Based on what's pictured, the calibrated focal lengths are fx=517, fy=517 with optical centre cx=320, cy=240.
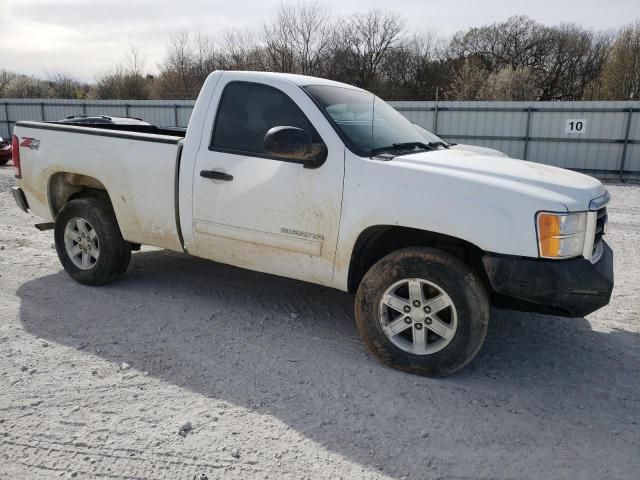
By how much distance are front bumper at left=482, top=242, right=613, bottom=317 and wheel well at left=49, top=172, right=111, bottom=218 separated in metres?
3.73

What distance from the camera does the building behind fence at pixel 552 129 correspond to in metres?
15.9

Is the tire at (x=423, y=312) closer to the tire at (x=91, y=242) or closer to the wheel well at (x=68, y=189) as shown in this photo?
the tire at (x=91, y=242)

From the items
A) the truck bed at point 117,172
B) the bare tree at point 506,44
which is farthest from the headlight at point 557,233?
the bare tree at point 506,44

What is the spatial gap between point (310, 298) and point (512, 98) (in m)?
33.5

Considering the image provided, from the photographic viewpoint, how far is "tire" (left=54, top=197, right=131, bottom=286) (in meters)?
4.77

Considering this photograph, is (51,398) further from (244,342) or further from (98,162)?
(98,162)

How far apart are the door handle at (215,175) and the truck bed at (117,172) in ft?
1.03

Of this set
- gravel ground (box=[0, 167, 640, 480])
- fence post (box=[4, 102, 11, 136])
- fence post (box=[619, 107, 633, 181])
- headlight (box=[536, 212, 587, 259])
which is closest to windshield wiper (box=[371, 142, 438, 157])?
headlight (box=[536, 212, 587, 259])

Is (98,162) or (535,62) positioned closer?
(98,162)

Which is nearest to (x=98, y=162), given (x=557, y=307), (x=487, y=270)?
(x=487, y=270)

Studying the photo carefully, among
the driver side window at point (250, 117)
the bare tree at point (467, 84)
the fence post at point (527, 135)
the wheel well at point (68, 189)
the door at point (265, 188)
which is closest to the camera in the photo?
the door at point (265, 188)

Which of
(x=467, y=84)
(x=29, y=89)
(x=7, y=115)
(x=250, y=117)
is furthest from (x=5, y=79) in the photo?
(x=250, y=117)

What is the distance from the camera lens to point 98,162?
464 cm

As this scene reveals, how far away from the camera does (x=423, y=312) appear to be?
3387 mm
